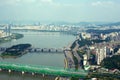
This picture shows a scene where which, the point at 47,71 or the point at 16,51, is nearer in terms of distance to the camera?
the point at 47,71

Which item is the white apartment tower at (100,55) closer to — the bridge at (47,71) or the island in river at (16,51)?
the bridge at (47,71)

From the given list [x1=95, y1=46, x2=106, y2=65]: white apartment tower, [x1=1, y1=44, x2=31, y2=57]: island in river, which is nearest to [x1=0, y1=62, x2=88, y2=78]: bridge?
[x1=95, y1=46, x2=106, y2=65]: white apartment tower

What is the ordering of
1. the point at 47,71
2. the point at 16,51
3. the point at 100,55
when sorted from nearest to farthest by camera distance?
the point at 47,71 → the point at 100,55 → the point at 16,51

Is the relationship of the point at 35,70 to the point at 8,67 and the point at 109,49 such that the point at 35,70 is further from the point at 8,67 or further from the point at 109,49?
the point at 109,49

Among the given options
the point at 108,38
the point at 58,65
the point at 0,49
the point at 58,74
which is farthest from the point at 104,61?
the point at 108,38

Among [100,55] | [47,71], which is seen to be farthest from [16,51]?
[47,71]

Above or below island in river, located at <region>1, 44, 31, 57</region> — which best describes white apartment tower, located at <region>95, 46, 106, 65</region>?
above

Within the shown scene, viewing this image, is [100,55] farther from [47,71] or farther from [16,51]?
[16,51]

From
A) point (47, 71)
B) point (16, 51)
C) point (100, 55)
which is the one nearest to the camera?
point (47, 71)

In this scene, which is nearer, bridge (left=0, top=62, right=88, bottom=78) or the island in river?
bridge (left=0, top=62, right=88, bottom=78)

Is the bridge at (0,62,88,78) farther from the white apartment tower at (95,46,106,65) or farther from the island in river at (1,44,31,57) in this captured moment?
the island in river at (1,44,31,57)

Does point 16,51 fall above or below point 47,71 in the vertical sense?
below
